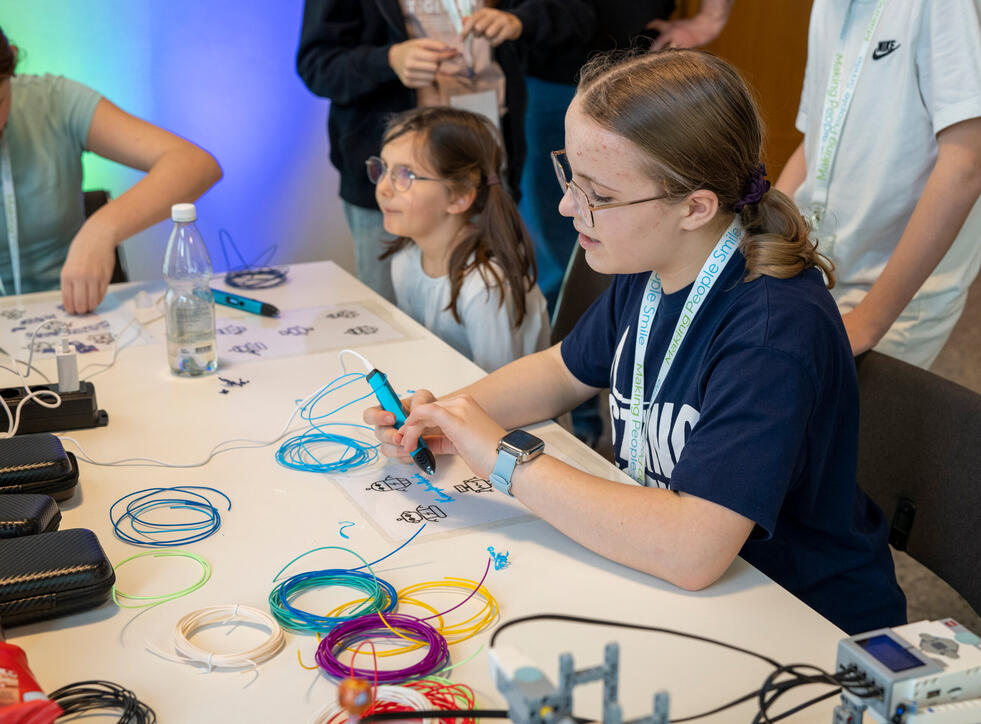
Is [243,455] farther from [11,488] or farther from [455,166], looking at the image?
[455,166]

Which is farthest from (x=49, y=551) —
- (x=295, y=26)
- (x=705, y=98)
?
(x=295, y=26)

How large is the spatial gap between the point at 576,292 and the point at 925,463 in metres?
0.96

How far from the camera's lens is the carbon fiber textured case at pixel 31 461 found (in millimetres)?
1134

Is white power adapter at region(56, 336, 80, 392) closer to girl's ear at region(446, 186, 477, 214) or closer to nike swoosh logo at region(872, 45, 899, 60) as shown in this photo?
girl's ear at region(446, 186, 477, 214)

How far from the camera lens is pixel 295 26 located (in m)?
3.71

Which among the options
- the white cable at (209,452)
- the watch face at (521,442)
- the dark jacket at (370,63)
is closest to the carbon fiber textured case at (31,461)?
the white cable at (209,452)

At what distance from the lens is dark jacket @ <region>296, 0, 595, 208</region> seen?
98.6 inches

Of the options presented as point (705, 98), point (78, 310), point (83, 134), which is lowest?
point (78, 310)

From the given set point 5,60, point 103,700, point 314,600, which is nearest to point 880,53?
point 314,600

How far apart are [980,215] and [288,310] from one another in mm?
1343

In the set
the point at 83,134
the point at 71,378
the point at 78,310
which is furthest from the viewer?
the point at 83,134

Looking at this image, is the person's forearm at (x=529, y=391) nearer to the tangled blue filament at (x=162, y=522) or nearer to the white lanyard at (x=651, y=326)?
the white lanyard at (x=651, y=326)

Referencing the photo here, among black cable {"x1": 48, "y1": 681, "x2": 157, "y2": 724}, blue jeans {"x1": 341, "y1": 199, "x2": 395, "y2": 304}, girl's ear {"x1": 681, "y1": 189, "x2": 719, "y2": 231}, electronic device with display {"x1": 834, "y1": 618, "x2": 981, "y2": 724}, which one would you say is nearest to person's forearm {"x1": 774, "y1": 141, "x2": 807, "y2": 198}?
girl's ear {"x1": 681, "y1": 189, "x2": 719, "y2": 231}

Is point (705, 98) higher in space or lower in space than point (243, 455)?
higher
